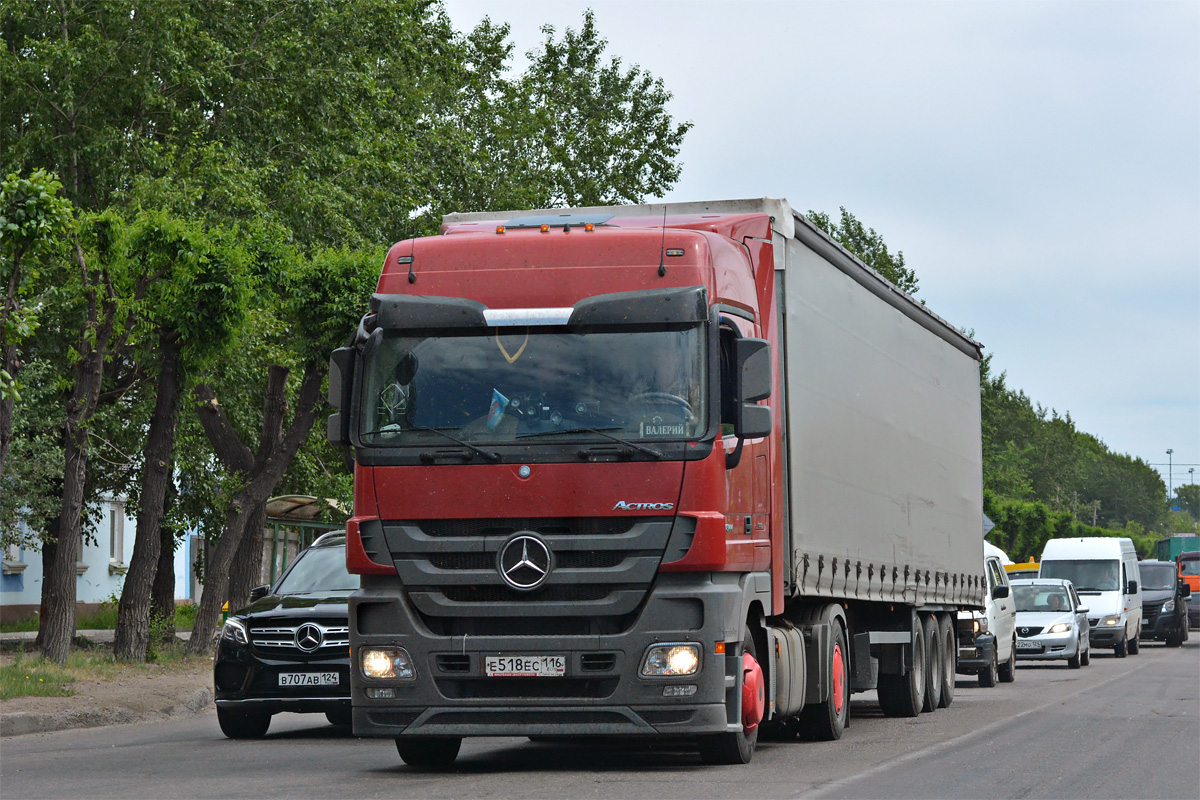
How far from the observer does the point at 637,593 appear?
384 inches

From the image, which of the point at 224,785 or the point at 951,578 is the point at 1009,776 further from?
the point at 951,578

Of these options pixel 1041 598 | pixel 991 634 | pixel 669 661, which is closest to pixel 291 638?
pixel 669 661

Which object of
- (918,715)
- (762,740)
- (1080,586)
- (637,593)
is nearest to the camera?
(637,593)

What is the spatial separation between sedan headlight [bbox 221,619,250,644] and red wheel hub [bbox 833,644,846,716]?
16.5 feet

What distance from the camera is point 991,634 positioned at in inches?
955

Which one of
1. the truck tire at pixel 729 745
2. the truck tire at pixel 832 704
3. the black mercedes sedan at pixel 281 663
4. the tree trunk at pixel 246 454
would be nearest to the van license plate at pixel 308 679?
the black mercedes sedan at pixel 281 663

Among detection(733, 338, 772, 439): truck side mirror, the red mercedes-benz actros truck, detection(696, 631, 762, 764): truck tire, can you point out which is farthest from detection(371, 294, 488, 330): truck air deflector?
detection(696, 631, 762, 764): truck tire

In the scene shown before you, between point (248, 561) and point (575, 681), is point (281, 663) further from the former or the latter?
point (248, 561)

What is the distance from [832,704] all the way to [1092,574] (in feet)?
86.2

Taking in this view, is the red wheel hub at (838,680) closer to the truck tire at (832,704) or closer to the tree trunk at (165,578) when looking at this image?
the truck tire at (832,704)

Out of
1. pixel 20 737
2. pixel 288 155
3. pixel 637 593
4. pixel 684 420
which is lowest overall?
pixel 20 737

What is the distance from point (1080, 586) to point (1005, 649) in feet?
40.1

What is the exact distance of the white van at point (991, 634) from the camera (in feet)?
67.7

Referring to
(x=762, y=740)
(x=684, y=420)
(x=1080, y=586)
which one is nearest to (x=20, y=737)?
(x=762, y=740)
